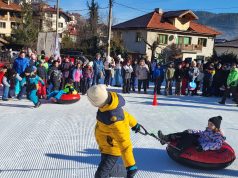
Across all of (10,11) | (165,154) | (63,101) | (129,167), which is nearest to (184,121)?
(165,154)

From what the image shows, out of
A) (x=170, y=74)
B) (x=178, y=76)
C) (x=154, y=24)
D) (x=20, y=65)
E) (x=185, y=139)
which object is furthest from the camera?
(x=154, y=24)

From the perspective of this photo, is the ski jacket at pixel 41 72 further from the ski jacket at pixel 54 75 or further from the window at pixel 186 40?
the window at pixel 186 40

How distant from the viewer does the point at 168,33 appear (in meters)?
41.9

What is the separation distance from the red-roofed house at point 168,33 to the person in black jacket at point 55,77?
2898 centimetres

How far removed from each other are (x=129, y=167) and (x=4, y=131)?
4.36 meters

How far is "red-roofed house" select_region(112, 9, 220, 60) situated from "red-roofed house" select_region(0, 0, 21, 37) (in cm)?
1987

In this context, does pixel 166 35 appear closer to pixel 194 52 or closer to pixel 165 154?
pixel 194 52

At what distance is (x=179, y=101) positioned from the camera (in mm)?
12742

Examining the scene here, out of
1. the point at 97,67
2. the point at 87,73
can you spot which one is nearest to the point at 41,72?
the point at 87,73

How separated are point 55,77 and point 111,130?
333 inches

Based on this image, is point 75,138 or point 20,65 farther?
point 20,65

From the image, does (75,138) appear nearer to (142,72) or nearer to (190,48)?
(142,72)

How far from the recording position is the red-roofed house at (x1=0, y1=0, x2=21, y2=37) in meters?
54.0

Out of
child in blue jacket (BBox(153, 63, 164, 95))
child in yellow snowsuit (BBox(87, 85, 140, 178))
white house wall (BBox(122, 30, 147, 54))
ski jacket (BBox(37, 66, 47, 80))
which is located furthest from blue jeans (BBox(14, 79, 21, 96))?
white house wall (BBox(122, 30, 147, 54))
